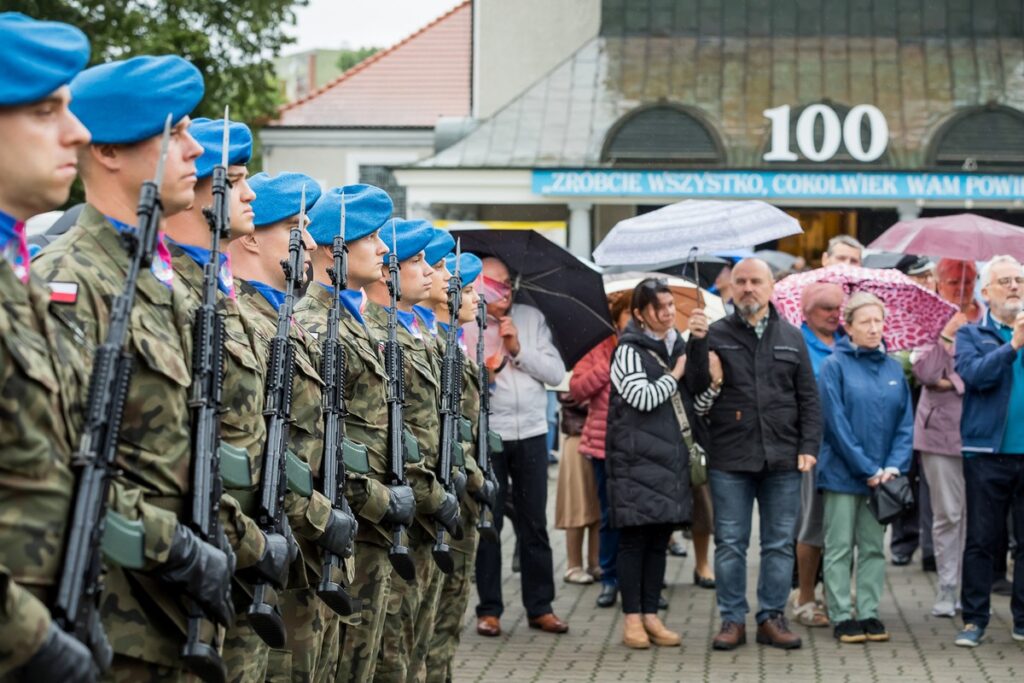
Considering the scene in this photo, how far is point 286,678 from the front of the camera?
513 cm

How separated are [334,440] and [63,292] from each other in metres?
1.78

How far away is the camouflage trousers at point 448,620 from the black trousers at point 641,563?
1873mm

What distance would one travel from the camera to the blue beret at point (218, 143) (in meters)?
4.84

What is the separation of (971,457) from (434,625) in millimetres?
3613

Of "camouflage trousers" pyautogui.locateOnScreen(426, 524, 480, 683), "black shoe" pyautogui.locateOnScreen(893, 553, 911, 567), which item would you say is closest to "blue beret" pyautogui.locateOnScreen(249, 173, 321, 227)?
"camouflage trousers" pyautogui.locateOnScreen(426, 524, 480, 683)

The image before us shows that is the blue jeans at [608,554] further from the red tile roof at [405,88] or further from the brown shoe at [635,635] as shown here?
the red tile roof at [405,88]

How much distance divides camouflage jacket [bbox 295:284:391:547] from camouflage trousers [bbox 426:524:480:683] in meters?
1.43

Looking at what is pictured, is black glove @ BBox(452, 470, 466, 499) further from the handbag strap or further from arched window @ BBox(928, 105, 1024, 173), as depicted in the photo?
arched window @ BBox(928, 105, 1024, 173)

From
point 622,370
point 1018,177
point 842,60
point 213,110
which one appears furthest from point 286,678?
point 842,60

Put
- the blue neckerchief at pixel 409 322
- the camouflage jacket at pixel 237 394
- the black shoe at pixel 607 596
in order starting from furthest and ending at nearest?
the black shoe at pixel 607 596, the blue neckerchief at pixel 409 322, the camouflage jacket at pixel 237 394

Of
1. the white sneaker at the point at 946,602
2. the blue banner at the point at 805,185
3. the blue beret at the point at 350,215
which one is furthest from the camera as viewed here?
the blue banner at the point at 805,185

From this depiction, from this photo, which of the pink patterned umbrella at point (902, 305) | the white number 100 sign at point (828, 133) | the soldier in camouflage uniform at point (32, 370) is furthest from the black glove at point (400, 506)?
the white number 100 sign at point (828, 133)

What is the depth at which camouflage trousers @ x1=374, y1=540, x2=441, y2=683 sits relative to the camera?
6418 millimetres

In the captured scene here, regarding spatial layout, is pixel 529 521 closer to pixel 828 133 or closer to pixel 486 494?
pixel 486 494
